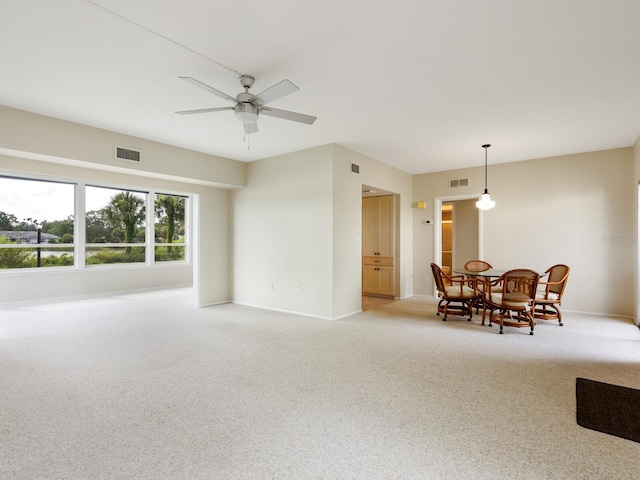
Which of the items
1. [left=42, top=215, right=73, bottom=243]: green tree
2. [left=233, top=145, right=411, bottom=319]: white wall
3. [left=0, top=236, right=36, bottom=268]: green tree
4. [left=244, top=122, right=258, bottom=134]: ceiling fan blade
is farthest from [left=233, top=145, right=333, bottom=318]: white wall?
[left=0, top=236, right=36, bottom=268]: green tree

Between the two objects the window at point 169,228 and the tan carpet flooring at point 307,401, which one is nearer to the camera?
the tan carpet flooring at point 307,401

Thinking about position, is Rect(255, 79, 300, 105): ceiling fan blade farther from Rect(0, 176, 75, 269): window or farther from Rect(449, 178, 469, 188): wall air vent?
Rect(0, 176, 75, 269): window

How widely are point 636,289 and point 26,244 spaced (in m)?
10.9

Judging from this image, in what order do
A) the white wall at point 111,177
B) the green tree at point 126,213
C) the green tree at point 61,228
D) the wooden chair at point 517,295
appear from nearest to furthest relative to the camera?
1. the white wall at point 111,177
2. the wooden chair at point 517,295
3. the green tree at point 61,228
4. the green tree at point 126,213

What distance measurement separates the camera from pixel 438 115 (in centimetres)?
407

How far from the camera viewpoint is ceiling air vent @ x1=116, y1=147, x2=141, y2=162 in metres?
4.76

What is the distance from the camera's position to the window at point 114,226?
746cm

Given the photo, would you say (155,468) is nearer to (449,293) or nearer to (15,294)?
(449,293)

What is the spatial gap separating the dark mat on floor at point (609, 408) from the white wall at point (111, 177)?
5.75 meters

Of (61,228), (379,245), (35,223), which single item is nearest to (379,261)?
(379,245)

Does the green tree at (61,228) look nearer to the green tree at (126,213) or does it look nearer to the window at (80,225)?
the window at (80,225)

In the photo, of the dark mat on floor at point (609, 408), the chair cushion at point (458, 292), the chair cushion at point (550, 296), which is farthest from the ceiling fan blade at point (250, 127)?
the chair cushion at point (550, 296)

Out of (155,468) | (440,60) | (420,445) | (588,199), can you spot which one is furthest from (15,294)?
(588,199)

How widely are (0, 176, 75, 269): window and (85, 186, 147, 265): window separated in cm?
40
